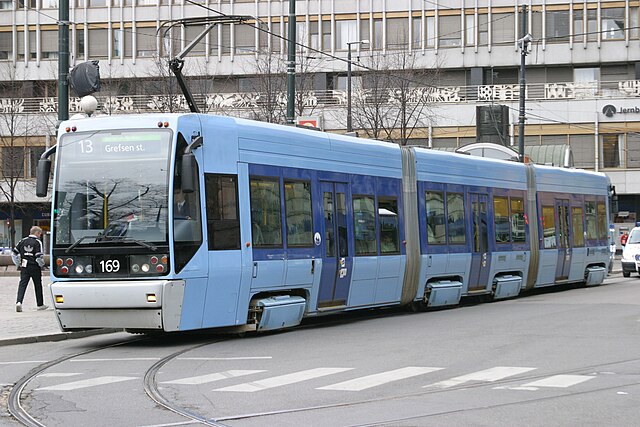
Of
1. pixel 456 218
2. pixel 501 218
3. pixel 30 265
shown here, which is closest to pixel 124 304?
pixel 30 265

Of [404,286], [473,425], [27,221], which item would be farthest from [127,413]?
[27,221]

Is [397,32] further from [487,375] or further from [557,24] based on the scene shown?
[487,375]

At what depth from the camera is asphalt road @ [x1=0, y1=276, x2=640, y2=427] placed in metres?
9.36

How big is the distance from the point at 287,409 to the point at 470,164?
46.0ft

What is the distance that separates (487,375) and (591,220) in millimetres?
18795

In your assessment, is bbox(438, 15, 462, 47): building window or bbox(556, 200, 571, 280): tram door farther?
bbox(438, 15, 462, 47): building window

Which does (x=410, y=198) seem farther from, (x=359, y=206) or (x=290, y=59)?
(x=290, y=59)

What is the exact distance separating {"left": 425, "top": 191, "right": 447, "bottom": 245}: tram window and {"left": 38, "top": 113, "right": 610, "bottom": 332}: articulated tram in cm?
4

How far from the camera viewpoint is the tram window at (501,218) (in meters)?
24.2

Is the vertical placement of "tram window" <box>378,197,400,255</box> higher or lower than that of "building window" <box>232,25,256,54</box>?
lower

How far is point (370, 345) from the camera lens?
15.0m

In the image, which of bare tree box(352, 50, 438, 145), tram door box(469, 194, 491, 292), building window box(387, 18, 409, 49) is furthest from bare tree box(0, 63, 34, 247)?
tram door box(469, 194, 491, 292)

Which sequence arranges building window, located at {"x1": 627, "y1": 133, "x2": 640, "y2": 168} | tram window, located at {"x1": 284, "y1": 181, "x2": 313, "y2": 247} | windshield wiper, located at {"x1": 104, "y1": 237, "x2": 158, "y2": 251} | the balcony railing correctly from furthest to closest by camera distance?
1. building window, located at {"x1": 627, "y1": 133, "x2": 640, "y2": 168}
2. the balcony railing
3. tram window, located at {"x1": 284, "y1": 181, "x2": 313, "y2": 247}
4. windshield wiper, located at {"x1": 104, "y1": 237, "x2": 158, "y2": 251}

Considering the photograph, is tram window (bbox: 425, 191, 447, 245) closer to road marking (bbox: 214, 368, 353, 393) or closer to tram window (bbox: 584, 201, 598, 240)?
tram window (bbox: 584, 201, 598, 240)
